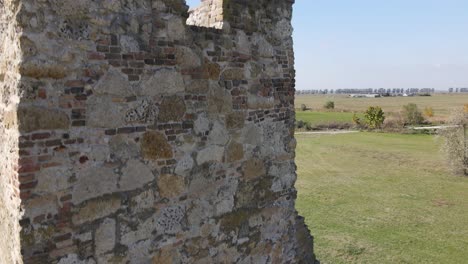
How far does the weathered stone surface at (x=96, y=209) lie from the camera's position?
328cm

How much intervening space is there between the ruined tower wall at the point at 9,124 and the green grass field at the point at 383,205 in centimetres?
1020

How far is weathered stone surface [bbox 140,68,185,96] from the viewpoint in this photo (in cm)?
366

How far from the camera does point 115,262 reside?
11.6 ft

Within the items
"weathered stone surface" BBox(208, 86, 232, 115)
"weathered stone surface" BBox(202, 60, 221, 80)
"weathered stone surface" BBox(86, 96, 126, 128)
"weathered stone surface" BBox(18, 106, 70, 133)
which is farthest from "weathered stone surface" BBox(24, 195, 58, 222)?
"weathered stone surface" BBox(202, 60, 221, 80)

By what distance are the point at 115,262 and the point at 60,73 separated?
1738 mm

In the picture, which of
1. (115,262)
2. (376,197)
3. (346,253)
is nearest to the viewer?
(115,262)

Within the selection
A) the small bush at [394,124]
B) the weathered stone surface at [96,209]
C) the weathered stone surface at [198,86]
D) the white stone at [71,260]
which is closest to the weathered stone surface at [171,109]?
the weathered stone surface at [198,86]

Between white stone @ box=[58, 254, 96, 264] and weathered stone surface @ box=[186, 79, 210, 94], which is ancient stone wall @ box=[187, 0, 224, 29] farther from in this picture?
white stone @ box=[58, 254, 96, 264]

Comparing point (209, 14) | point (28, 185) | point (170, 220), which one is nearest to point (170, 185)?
point (170, 220)

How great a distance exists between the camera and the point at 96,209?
337cm

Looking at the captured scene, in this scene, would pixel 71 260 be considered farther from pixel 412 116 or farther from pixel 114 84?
pixel 412 116

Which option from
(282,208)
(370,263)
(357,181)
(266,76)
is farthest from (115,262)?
(357,181)

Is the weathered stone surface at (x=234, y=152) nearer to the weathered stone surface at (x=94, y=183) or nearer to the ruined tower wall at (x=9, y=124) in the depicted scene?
the weathered stone surface at (x=94, y=183)

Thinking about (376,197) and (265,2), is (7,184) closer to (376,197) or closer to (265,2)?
(265,2)
